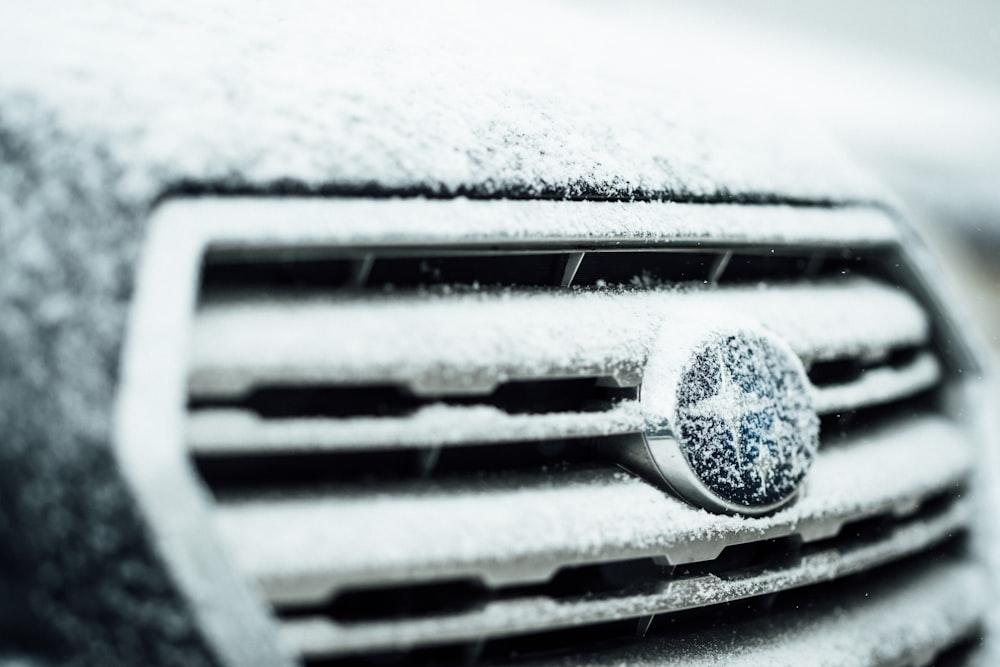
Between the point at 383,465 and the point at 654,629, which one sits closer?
the point at 383,465

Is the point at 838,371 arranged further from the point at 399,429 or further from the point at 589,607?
the point at 399,429

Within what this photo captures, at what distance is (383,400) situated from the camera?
1.04 meters

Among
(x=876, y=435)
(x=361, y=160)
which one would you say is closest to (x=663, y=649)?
(x=876, y=435)

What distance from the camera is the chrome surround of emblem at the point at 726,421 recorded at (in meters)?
1.16

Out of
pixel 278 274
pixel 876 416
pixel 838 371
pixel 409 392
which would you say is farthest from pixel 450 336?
pixel 876 416

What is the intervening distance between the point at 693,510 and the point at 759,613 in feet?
1.05

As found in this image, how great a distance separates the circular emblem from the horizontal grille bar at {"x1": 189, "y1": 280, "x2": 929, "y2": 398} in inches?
1.8

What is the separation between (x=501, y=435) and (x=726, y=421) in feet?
1.03

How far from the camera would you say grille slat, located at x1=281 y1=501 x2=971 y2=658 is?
0.97 metres

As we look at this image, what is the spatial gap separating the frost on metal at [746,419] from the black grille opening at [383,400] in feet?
0.31

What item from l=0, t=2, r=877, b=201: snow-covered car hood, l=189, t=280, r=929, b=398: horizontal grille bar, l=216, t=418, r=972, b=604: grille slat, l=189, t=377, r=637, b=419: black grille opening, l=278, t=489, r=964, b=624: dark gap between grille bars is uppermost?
l=0, t=2, r=877, b=201: snow-covered car hood

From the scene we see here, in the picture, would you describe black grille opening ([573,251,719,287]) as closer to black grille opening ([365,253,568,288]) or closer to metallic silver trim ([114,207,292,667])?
black grille opening ([365,253,568,288])

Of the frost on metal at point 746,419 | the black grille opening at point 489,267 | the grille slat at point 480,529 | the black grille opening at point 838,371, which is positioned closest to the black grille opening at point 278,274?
the black grille opening at point 489,267

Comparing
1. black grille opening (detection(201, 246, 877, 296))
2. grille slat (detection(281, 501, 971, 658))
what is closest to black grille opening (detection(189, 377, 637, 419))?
black grille opening (detection(201, 246, 877, 296))
